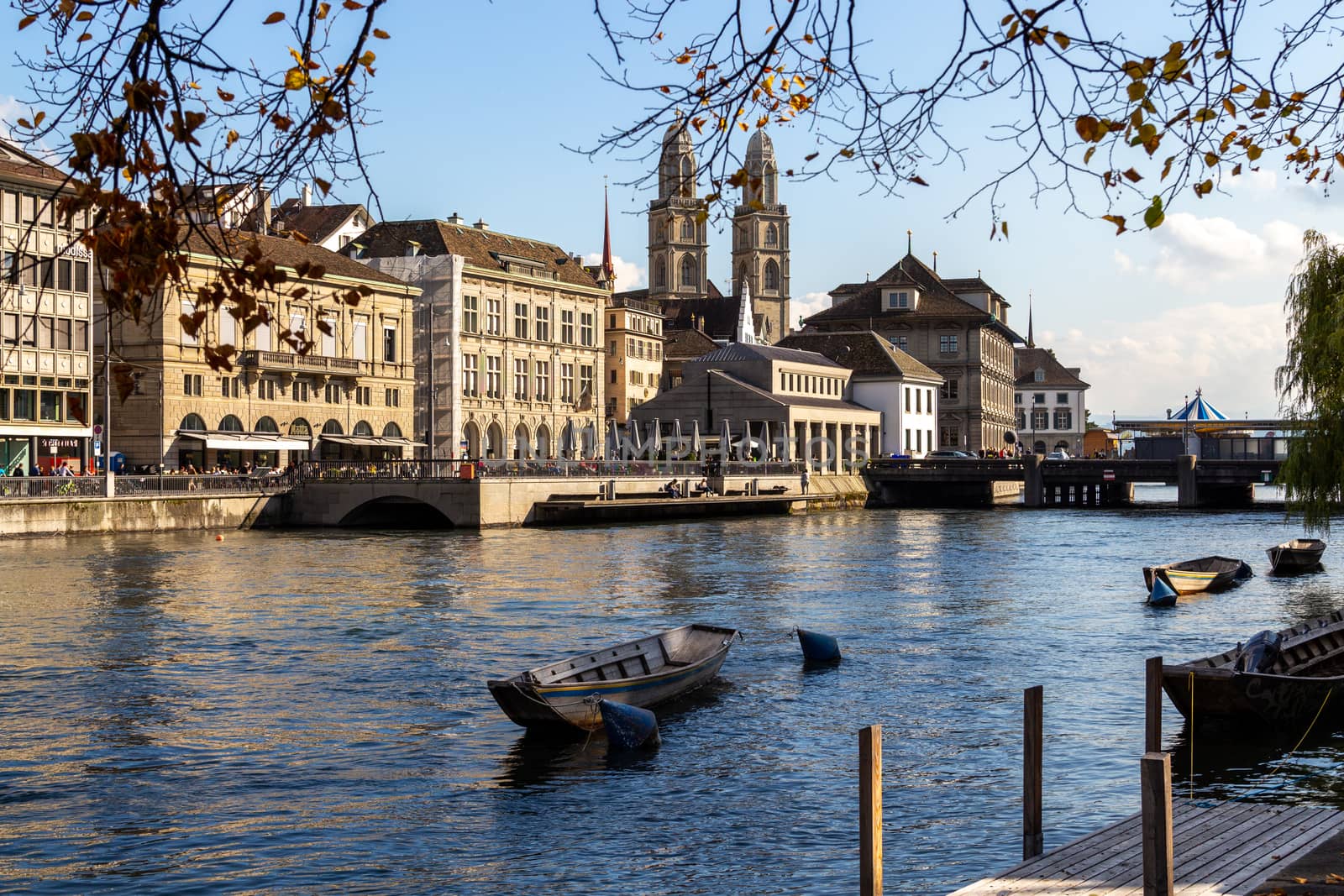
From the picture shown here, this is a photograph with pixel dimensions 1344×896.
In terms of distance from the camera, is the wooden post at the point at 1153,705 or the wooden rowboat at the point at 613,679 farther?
the wooden rowboat at the point at 613,679

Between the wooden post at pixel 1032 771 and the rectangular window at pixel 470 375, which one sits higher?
the rectangular window at pixel 470 375

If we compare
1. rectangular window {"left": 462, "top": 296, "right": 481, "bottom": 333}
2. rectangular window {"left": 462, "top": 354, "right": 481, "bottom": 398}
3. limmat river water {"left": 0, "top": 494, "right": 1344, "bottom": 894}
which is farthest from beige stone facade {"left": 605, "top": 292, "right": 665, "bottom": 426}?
limmat river water {"left": 0, "top": 494, "right": 1344, "bottom": 894}

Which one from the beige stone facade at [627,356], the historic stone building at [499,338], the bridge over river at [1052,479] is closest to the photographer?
the bridge over river at [1052,479]

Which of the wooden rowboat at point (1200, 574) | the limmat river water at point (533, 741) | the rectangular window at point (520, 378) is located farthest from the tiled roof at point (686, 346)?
the limmat river water at point (533, 741)

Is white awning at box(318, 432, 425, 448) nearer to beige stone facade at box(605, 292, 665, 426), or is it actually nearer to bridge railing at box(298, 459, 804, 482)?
bridge railing at box(298, 459, 804, 482)

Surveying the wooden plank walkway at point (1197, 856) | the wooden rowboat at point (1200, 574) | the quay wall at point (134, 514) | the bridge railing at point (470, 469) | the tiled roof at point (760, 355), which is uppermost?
the tiled roof at point (760, 355)

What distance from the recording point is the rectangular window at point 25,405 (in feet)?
237

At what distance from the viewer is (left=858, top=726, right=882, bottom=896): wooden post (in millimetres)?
11945

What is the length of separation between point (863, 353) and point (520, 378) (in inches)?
1291

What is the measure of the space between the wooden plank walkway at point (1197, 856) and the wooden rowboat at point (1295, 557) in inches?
1591

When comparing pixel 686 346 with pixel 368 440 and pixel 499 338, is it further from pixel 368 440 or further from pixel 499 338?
pixel 368 440

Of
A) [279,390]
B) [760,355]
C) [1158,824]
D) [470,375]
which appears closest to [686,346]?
[760,355]

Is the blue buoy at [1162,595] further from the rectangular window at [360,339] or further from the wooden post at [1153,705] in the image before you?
the rectangular window at [360,339]

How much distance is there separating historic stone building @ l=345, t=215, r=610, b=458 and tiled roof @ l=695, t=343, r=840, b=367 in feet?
32.3
